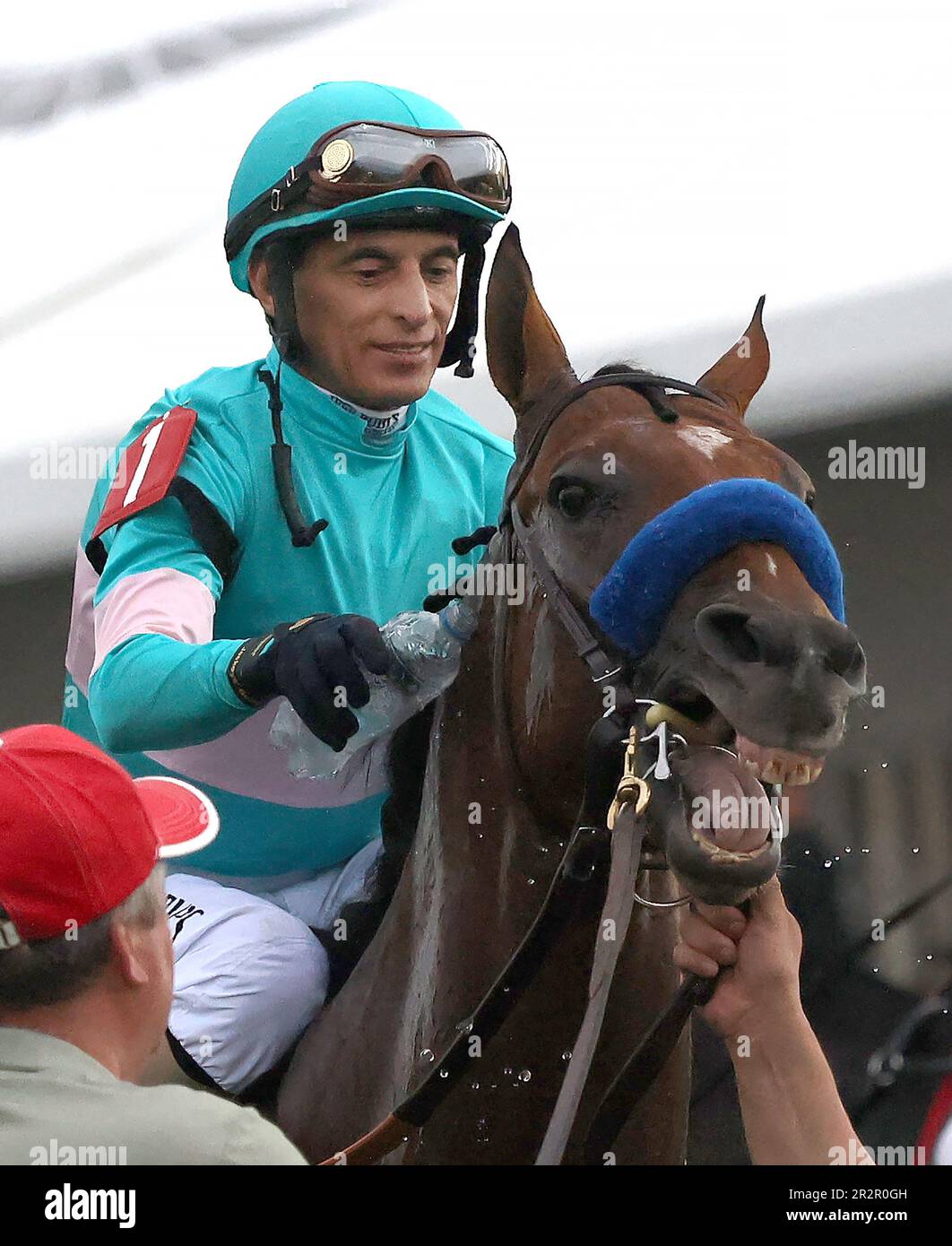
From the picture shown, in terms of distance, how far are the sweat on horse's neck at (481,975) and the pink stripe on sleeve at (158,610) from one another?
1.00 ft

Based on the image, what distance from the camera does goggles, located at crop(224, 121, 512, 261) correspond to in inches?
80.3

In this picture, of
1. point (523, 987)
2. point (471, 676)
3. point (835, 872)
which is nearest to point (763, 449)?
point (471, 676)

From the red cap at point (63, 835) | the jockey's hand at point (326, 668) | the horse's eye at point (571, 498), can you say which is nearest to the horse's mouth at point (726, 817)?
the horse's eye at point (571, 498)

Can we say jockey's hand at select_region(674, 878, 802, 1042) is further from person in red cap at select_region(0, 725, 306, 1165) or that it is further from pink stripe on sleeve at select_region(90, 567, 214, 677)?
pink stripe on sleeve at select_region(90, 567, 214, 677)

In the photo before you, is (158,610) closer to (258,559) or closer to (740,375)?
(258,559)

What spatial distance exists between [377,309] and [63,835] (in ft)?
3.18

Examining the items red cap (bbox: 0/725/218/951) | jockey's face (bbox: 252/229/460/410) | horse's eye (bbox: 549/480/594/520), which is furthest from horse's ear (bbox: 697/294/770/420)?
red cap (bbox: 0/725/218/951)

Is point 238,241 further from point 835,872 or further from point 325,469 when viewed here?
point 835,872

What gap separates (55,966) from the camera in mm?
1324

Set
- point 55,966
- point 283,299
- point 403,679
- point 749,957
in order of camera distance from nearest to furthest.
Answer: point 55,966 → point 749,957 → point 403,679 → point 283,299

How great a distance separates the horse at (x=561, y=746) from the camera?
1.42 m

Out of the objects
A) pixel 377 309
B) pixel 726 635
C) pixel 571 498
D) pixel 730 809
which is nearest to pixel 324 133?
pixel 377 309
